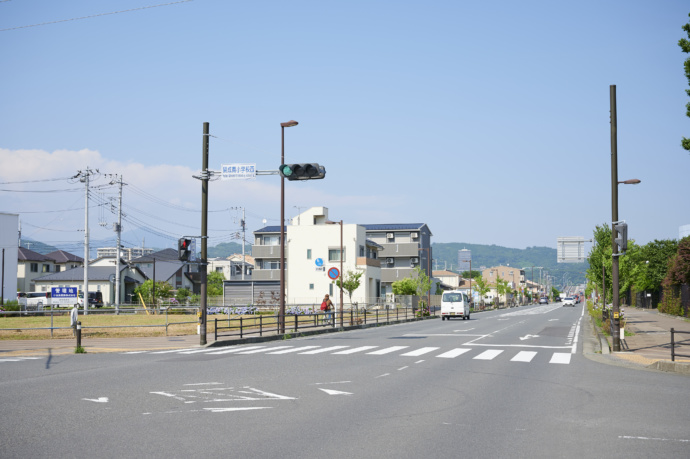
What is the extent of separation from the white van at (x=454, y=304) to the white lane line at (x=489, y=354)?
96.4ft

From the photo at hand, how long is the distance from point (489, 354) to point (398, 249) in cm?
7075

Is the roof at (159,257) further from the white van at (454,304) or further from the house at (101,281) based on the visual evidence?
the white van at (454,304)

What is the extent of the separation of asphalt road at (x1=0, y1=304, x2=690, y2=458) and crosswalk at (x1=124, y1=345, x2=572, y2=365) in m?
1.02

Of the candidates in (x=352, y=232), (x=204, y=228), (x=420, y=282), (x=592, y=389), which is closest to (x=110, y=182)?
(x=352, y=232)

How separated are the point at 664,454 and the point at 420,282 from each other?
57082 mm

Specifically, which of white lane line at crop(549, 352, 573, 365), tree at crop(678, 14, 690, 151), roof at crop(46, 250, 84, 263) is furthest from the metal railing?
roof at crop(46, 250, 84, 263)

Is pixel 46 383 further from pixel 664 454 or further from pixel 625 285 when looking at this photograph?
pixel 625 285

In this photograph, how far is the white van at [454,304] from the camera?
50031 millimetres

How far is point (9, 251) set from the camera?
76812mm

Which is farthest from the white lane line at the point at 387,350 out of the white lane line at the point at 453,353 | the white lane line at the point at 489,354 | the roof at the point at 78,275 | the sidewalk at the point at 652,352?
the roof at the point at 78,275

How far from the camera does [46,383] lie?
12.5 metres

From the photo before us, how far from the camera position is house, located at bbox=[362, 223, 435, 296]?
3511 inches

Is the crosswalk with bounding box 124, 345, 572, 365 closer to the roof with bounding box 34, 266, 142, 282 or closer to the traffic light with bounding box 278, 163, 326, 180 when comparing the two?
the traffic light with bounding box 278, 163, 326, 180

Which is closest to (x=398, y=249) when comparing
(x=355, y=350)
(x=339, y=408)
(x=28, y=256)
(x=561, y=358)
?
(x=28, y=256)
